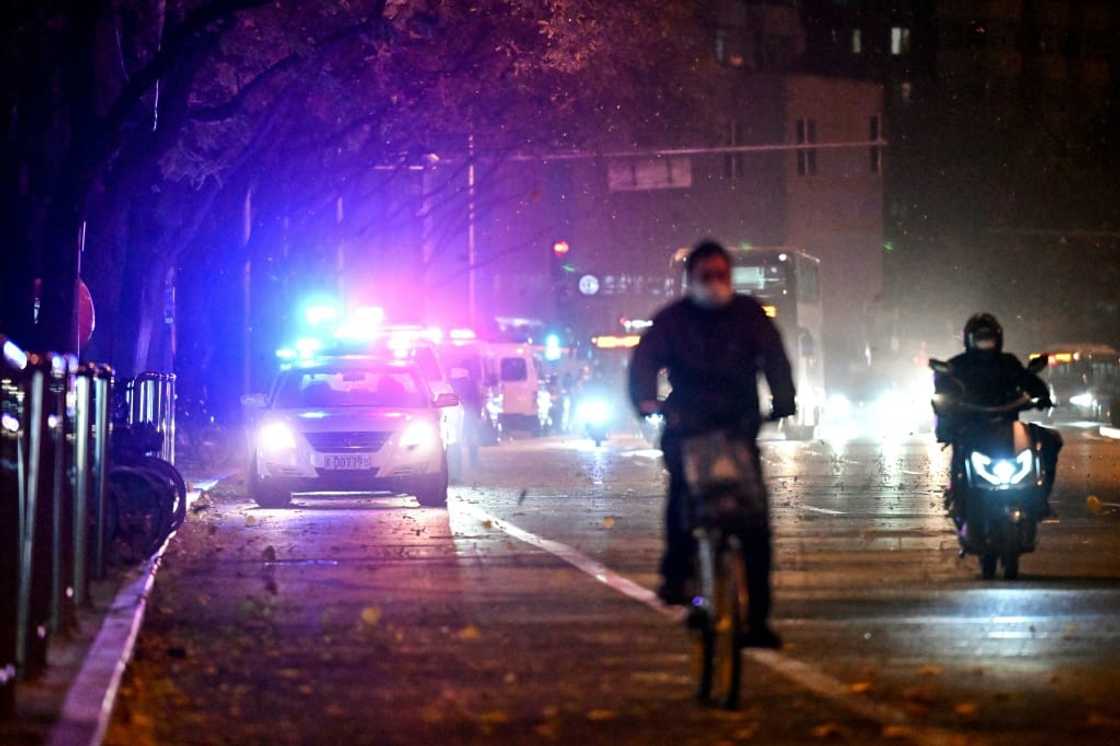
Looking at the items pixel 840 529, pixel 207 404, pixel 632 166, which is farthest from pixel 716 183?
pixel 840 529

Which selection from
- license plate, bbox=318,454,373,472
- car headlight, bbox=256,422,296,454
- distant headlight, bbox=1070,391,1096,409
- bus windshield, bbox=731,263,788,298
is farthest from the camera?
distant headlight, bbox=1070,391,1096,409

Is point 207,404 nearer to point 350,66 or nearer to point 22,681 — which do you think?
point 350,66

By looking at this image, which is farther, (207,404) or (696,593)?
(207,404)

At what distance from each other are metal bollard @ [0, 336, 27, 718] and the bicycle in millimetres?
2736

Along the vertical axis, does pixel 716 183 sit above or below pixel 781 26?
below

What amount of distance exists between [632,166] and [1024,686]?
181 feet

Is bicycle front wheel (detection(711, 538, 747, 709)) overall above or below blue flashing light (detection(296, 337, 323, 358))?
below

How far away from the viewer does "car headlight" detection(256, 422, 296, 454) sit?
23969 millimetres

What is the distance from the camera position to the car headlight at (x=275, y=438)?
2397 cm

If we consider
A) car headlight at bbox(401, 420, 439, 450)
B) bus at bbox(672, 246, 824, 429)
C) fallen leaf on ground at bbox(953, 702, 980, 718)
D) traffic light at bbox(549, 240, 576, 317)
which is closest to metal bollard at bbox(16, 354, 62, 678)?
fallen leaf on ground at bbox(953, 702, 980, 718)

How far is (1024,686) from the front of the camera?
984 cm

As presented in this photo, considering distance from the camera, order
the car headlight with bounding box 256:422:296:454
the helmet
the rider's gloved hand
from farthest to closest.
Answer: the car headlight with bounding box 256:422:296:454, the helmet, the rider's gloved hand

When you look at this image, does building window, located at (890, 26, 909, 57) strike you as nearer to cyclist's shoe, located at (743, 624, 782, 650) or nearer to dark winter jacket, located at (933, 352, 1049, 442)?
dark winter jacket, located at (933, 352, 1049, 442)

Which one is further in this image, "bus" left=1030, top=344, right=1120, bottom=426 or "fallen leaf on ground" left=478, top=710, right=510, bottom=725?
"bus" left=1030, top=344, right=1120, bottom=426
